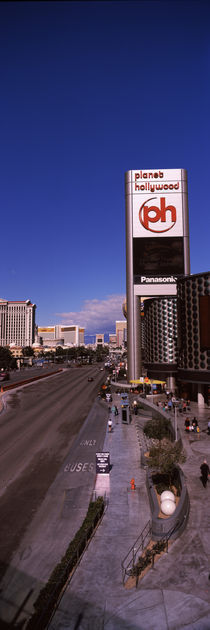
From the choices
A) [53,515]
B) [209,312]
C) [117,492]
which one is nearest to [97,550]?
[53,515]

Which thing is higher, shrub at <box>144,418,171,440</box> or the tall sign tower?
the tall sign tower

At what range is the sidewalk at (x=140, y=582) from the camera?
9734 millimetres

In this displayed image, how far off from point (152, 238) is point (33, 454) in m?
48.0

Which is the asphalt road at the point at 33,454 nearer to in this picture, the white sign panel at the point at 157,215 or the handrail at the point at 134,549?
the handrail at the point at 134,549

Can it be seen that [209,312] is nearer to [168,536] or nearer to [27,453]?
[27,453]

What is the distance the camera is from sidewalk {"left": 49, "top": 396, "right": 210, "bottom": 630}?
9734 millimetres

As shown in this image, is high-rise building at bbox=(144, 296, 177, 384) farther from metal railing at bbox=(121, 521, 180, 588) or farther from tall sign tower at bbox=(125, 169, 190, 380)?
metal railing at bbox=(121, 521, 180, 588)

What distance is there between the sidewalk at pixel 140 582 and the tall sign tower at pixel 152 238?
50.6 meters

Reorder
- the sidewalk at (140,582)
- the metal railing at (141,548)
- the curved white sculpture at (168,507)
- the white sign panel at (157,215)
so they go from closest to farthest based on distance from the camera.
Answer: the sidewalk at (140,582) → the metal railing at (141,548) → the curved white sculpture at (168,507) → the white sign panel at (157,215)

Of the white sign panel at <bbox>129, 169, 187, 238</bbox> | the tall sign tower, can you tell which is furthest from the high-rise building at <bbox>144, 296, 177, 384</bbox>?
the white sign panel at <bbox>129, 169, 187, 238</bbox>

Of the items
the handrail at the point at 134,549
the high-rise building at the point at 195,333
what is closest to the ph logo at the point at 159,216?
the high-rise building at the point at 195,333

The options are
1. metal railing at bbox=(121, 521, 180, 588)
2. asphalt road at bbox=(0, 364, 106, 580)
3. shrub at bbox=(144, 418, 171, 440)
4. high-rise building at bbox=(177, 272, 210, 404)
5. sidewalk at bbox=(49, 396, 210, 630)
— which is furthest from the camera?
high-rise building at bbox=(177, 272, 210, 404)

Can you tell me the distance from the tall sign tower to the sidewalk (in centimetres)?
5062

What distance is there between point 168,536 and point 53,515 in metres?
5.52
